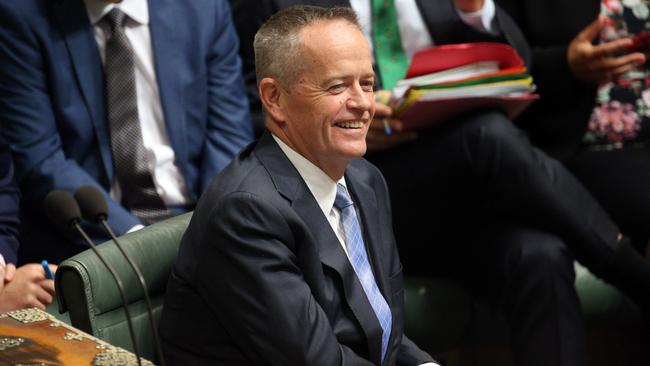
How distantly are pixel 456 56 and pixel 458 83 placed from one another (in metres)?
0.09

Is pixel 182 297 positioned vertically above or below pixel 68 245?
above

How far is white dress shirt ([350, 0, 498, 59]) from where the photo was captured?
9.85ft

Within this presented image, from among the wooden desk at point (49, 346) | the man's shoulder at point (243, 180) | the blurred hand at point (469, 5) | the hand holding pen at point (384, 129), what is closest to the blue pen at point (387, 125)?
the hand holding pen at point (384, 129)

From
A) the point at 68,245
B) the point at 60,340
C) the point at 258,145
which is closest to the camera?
the point at 60,340

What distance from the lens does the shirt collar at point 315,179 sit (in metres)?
1.99

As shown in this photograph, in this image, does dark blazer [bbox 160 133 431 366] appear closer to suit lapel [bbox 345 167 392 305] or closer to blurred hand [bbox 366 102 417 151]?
suit lapel [bbox 345 167 392 305]

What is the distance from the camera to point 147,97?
8.89 ft

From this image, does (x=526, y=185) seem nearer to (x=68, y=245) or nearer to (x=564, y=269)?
(x=564, y=269)

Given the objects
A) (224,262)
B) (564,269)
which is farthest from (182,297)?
(564,269)

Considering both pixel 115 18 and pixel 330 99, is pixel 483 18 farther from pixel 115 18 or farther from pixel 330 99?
pixel 330 99

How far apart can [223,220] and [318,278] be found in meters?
0.20

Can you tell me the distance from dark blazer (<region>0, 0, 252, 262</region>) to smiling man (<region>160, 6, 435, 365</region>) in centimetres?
70

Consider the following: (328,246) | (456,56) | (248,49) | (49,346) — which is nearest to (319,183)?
(328,246)

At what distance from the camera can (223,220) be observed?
181cm
